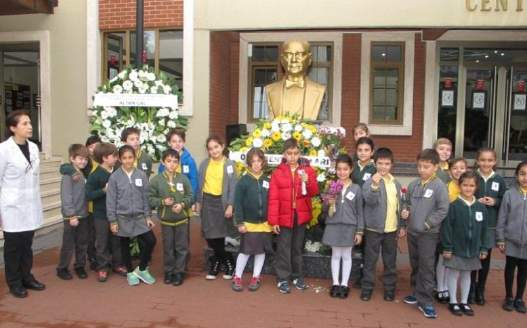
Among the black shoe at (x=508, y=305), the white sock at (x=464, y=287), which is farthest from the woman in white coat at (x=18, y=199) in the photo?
the black shoe at (x=508, y=305)

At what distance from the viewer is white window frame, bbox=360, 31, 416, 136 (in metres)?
10.6

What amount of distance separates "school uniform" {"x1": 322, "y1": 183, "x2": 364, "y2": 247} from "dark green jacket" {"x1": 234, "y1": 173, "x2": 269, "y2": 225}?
688 mm

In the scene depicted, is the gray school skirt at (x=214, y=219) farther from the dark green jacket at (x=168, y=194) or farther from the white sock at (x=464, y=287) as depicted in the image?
the white sock at (x=464, y=287)

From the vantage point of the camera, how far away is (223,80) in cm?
1047

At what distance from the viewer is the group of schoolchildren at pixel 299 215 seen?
457cm

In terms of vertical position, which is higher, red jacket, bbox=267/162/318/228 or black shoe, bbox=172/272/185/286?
red jacket, bbox=267/162/318/228

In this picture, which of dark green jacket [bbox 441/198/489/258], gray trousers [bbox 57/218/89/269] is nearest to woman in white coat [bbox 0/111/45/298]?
gray trousers [bbox 57/218/89/269]

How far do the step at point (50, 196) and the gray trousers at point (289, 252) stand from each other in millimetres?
4976

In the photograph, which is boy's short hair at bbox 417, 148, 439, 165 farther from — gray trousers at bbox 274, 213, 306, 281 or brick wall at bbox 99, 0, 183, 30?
brick wall at bbox 99, 0, 183, 30

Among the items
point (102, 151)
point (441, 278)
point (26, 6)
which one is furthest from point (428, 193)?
point (26, 6)

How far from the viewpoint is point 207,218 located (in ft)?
17.8

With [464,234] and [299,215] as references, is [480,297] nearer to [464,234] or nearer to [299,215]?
[464,234]

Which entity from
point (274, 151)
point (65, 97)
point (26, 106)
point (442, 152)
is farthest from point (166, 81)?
point (26, 106)

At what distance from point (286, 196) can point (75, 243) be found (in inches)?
92.7
